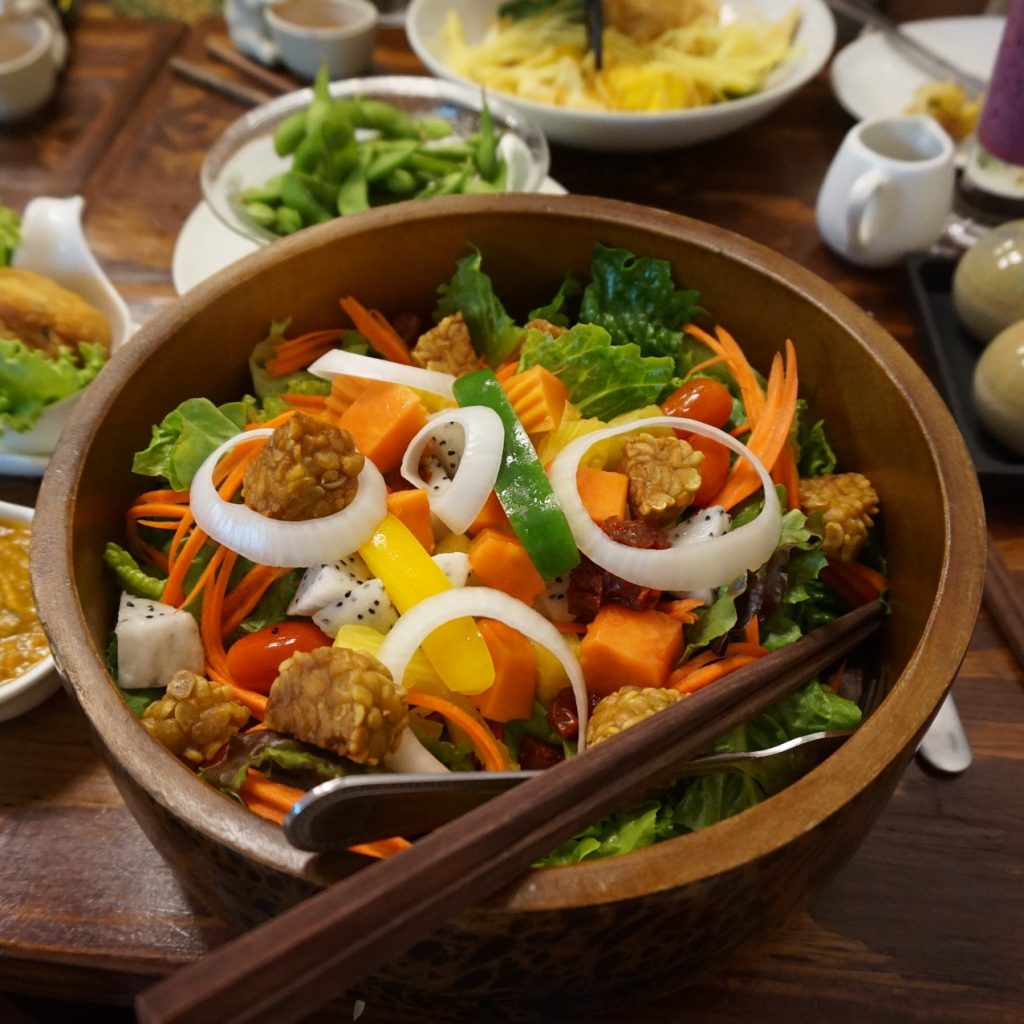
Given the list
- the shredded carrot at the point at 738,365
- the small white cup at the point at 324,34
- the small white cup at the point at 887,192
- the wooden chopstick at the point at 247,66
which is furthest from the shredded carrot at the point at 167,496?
the wooden chopstick at the point at 247,66

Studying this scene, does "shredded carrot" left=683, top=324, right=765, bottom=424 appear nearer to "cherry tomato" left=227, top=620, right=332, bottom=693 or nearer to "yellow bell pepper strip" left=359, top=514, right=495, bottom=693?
"yellow bell pepper strip" left=359, top=514, right=495, bottom=693

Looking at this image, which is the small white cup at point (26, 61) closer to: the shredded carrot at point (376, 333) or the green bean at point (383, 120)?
the green bean at point (383, 120)

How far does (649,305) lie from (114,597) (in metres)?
0.99

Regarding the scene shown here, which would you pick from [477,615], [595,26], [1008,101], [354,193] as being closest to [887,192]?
[1008,101]

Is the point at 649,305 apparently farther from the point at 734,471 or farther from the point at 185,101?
the point at 185,101

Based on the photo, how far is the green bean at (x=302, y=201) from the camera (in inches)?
89.1

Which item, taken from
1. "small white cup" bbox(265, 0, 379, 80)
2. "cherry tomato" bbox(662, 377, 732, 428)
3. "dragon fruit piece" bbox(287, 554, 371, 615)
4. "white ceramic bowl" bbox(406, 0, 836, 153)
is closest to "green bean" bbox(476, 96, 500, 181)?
"white ceramic bowl" bbox(406, 0, 836, 153)

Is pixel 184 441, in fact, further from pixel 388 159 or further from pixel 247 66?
pixel 247 66

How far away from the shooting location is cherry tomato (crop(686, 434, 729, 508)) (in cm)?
139

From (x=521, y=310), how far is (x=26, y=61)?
1.91 m

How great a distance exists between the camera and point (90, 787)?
1379 millimetres

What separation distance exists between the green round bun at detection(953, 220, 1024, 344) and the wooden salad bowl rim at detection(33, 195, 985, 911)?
29.3 inches

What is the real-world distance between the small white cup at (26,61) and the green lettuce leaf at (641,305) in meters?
2.05

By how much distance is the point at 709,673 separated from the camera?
1234 millimetres
